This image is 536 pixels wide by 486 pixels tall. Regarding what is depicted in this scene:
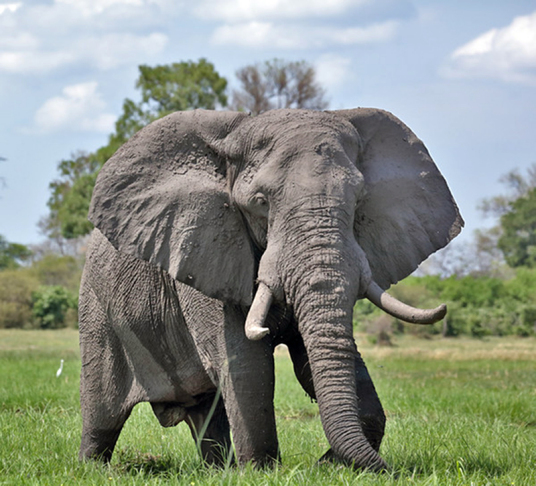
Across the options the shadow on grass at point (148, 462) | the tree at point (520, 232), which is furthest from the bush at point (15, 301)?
the shadow on grass at point (148, 462)

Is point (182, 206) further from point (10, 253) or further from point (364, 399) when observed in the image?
point (10, 253)

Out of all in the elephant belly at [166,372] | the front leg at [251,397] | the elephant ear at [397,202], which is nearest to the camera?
the front leg at [251,397]

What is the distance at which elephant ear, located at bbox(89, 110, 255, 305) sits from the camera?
16.2 ft

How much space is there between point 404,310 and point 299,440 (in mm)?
3144

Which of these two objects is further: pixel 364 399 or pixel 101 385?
pixel 101 385

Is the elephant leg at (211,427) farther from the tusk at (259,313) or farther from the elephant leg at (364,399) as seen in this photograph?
the tusk at (259,313)

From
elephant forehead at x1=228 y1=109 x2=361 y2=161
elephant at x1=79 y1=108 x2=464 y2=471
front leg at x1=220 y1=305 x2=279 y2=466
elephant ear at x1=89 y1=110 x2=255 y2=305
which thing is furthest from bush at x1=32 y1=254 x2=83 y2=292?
elephant forehead at x1=228 y1=109 x2=361 y2=161

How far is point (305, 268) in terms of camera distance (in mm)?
4375

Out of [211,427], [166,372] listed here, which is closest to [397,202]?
[166,372]

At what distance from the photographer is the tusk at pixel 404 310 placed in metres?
4.04

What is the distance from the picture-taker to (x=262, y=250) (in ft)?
16.3

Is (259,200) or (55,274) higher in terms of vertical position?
→ (55,274)

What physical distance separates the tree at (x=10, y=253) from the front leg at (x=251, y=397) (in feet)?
149

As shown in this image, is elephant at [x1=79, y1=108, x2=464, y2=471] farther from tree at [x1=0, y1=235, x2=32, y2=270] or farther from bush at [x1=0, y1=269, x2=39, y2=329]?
tree at [x1=0, y1=235, x2=32, y2=270]
